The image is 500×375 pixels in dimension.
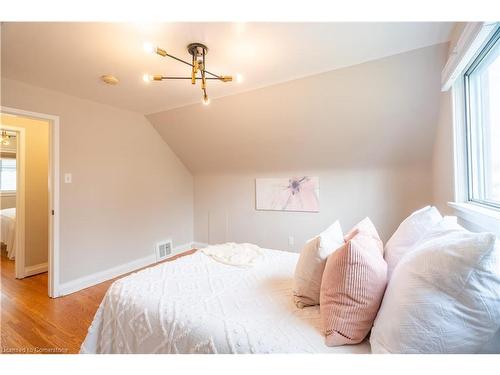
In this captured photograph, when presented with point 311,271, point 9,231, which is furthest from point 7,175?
point 311,271

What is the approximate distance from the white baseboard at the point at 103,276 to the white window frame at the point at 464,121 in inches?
144

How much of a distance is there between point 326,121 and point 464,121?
126 cm

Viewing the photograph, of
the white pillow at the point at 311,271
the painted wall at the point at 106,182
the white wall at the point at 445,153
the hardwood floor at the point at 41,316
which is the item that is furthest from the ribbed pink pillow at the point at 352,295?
the painted wall at the point at 106,182

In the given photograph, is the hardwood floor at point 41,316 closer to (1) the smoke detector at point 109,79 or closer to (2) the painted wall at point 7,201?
(1) the smoke detector at point 109,79

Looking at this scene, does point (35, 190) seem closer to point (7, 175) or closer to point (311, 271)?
point (7, 175)

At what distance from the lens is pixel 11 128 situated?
9.87ft

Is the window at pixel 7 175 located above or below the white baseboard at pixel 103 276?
above

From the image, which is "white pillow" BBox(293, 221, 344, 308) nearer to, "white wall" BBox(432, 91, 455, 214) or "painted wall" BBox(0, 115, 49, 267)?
"white wall" BBox(432, 91, 455, 214)

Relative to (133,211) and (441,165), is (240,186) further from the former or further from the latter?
(441,165)

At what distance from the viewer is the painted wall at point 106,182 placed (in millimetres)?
2598

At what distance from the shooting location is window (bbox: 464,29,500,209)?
1362mm

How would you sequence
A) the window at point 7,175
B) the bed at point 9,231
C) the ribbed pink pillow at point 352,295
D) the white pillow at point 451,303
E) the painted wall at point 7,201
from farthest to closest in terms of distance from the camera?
the painted wall at point 7,201, the window at point 7,175, the bed at point 9,231, the ribbed pink pillow at point 352,295, the white pillow at point 451,303

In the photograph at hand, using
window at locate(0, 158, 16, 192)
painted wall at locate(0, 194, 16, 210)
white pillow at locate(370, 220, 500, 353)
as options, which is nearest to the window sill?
white pillow at locate(370, 220, 500, 353)

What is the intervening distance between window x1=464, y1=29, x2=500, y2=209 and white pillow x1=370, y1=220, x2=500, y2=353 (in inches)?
38.4
